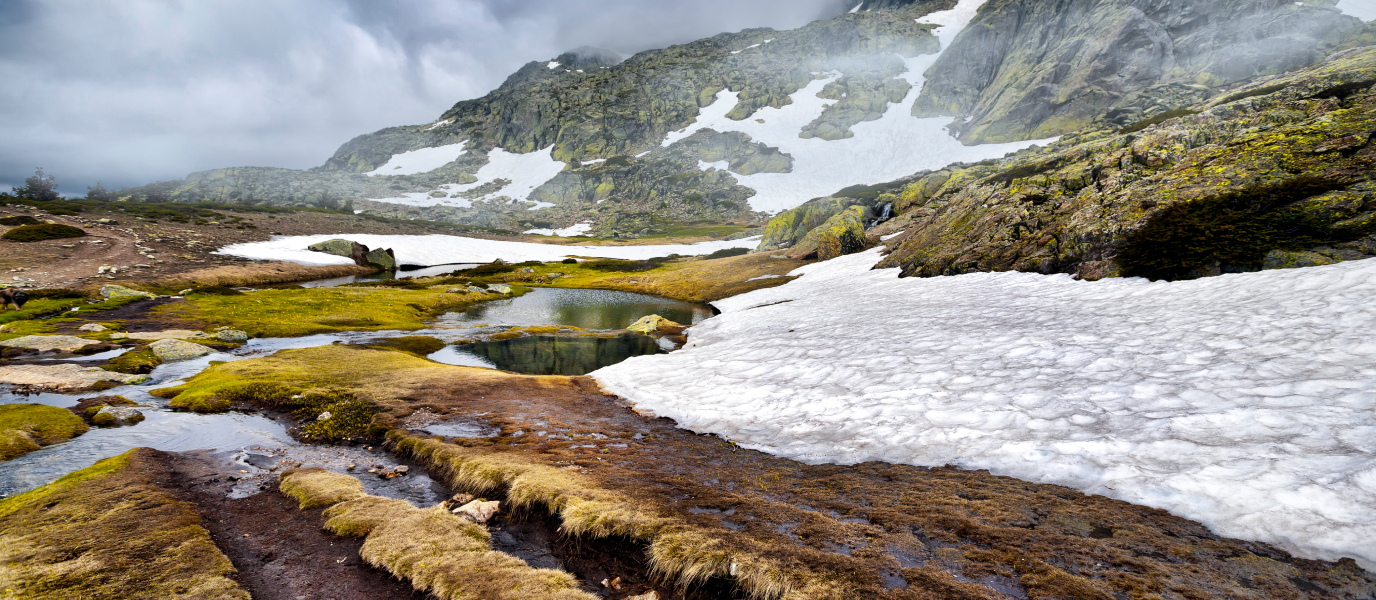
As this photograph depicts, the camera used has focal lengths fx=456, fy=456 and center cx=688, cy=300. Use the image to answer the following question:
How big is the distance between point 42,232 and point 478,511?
99186 mm

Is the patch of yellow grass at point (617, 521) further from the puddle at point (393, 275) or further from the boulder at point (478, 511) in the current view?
the puddle at point (393, 275)

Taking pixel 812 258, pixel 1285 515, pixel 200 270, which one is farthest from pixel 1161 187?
pixel 200 270

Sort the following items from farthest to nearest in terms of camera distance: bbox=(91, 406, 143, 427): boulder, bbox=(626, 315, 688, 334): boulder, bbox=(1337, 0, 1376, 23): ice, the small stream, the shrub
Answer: bbox=(1337, 0, 1376, 23): ice, the shrub, bbox=(626, 315, 688, 334): boulder, bbox=(91, 406, 143, 427): boulder, the small stream

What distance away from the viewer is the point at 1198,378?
11.0m

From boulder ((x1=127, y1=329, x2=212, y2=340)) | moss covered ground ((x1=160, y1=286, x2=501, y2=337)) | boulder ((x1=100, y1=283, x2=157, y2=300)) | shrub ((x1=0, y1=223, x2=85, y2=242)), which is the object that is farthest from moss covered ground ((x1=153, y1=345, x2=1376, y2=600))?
shrub ((x1=0, y1=223, x2=85, y2=242))

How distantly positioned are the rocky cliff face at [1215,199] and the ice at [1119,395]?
1.59 meters

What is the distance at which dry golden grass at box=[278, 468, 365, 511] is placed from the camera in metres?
11.1

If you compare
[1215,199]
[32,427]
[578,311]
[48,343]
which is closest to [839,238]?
[578,311]

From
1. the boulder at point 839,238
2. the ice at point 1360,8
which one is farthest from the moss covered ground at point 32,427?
the ice at point 1360,8

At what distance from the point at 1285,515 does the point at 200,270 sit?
9925cm

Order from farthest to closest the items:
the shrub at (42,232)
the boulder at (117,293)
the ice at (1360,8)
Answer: the ice at (1360,8), the shrub at (42,232), the boulder at (117,293)

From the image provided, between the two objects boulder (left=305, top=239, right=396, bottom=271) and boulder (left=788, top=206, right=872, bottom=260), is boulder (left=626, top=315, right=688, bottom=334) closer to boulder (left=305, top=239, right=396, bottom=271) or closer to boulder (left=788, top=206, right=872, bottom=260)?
boulder (left=788, top=206, right=872, bottom=260)

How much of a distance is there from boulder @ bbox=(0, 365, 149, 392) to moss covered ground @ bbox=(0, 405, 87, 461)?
5278 millimetres

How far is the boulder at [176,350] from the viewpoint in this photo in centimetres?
2655
